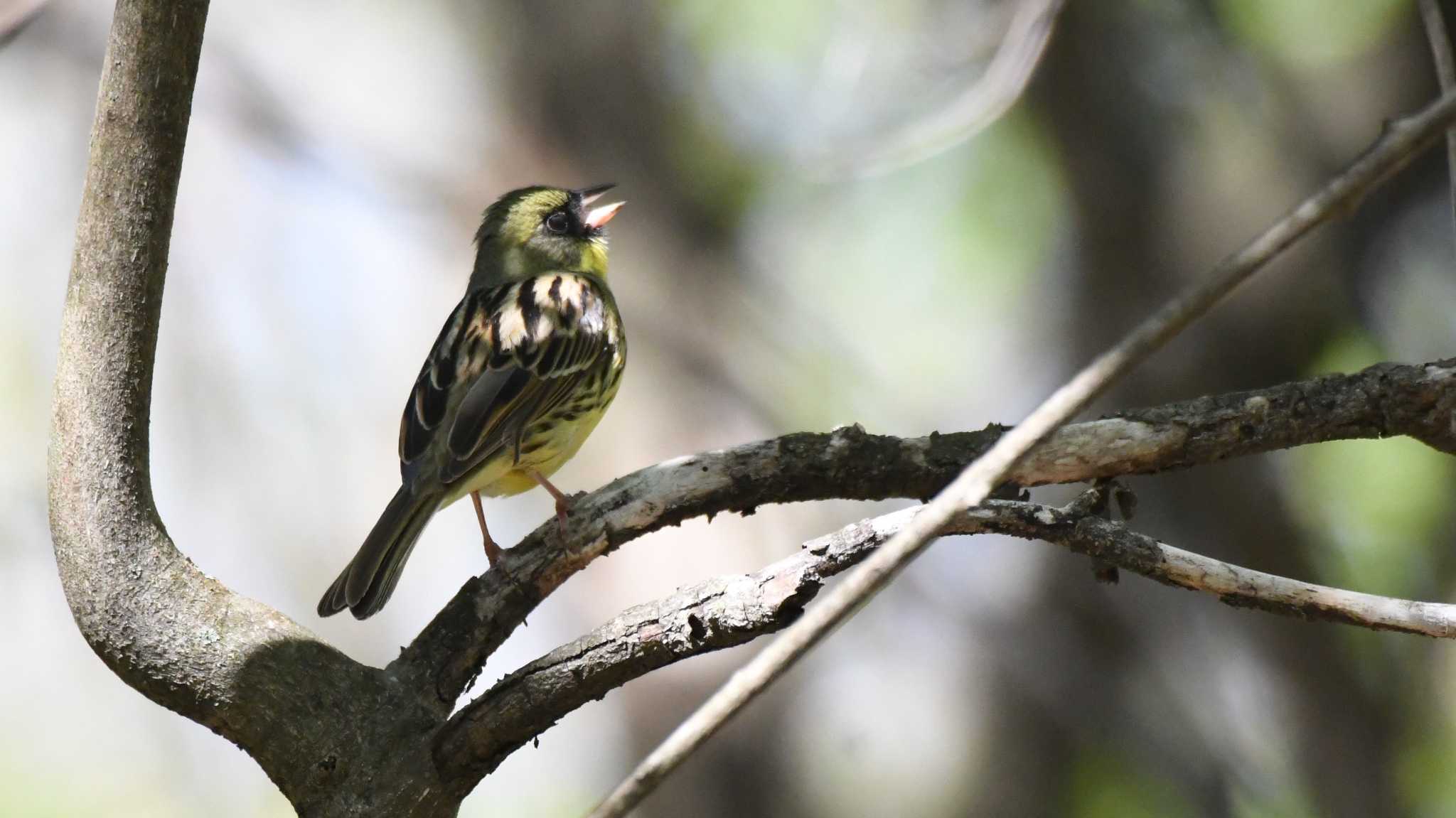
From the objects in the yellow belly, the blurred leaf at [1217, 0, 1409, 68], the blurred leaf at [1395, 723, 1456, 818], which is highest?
the blurred leaf at [1217, 0, 1409, 68]

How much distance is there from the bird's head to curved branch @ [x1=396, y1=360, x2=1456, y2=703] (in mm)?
1952

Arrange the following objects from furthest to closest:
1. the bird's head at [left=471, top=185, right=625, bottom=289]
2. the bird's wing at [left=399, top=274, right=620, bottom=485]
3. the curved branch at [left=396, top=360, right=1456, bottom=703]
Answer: the bird's head at [left=471, top=185, right=625, bottom=289] → the bird's wing at [left=399, top=274, right=620, bottom=485] → the curved branch at [left=396, top=360, right=1456, bottom=703]

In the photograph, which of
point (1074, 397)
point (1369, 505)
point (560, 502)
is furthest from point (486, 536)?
point (1369, 505)

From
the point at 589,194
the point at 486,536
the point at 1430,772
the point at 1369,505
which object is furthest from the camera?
the point at 1369,505

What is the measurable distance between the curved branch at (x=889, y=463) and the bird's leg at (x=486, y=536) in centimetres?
49

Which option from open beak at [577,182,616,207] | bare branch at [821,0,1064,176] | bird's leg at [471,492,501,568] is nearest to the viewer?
bird's leg at [471,492,501,568]

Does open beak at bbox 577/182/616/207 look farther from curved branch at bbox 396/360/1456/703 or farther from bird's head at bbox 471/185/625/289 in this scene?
curved branch at bbox 396/360/1456/703

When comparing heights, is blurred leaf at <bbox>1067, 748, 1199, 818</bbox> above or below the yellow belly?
below

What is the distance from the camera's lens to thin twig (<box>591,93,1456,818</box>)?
1.26 m

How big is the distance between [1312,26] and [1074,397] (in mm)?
5164

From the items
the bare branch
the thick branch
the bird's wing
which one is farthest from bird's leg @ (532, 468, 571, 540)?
the bare branch

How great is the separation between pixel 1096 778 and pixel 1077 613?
26.9 inches

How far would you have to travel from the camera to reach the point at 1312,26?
5.69 meters

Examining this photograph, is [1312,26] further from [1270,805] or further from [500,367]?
[500,367]
